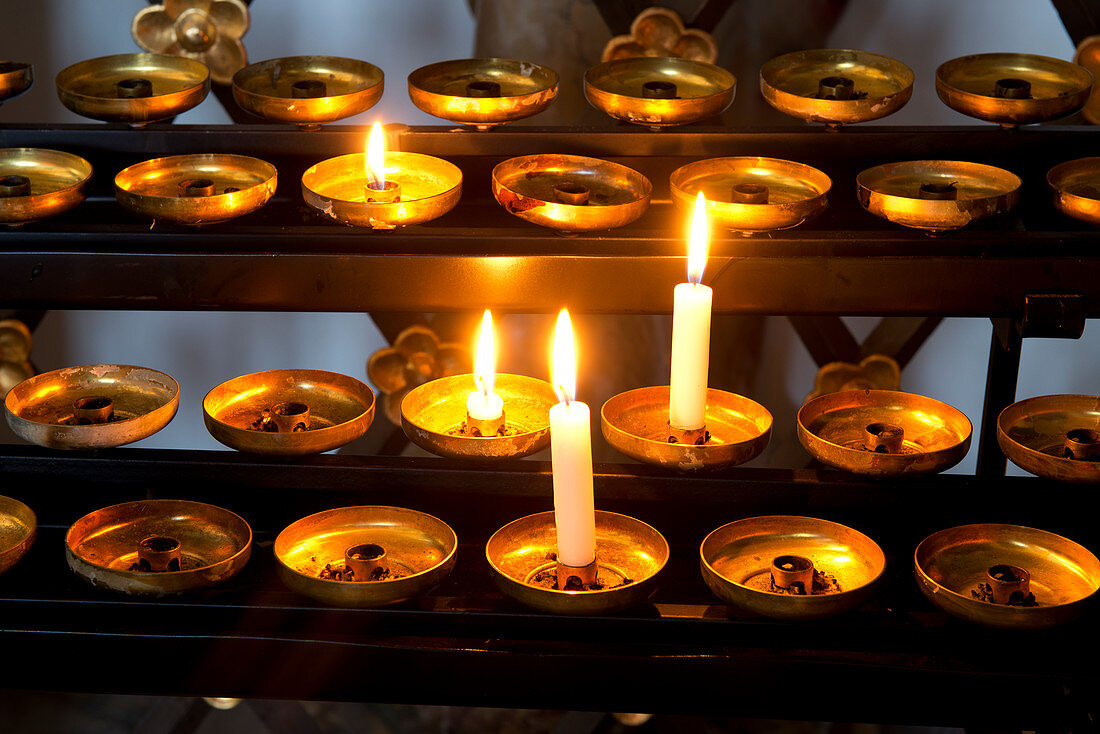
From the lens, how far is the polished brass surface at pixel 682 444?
128 cm

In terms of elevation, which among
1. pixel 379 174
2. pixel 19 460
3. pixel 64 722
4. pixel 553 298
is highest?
pixel 379 174

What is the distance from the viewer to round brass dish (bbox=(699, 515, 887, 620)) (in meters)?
1.23

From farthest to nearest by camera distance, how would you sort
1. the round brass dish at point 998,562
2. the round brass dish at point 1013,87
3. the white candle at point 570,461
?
the round brass dish at point 1013,87
the round brass dish at point 998,562
the white candle at point 570,461

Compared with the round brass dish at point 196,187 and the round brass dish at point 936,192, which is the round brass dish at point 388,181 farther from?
the round brass dish at point 936,192

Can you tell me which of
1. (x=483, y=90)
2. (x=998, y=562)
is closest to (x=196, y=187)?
(x=483, y=90)

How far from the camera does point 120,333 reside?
2.74 m

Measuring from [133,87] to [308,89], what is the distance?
24 cm

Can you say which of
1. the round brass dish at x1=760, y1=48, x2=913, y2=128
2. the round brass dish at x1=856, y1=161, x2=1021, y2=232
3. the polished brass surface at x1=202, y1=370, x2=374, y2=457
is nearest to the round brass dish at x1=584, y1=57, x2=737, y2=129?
the round brass dish at x1=760, y1=48, x2=913, y2=128

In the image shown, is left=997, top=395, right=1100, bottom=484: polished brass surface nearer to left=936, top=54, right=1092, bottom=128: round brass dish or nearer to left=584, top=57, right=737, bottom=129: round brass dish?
left=936, top=54, right=1092, bottom=128: round brass dish

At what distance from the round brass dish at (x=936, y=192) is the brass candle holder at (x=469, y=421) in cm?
45

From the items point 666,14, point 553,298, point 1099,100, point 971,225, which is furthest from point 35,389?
point 1099,100

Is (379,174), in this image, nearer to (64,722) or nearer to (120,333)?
(120,333)

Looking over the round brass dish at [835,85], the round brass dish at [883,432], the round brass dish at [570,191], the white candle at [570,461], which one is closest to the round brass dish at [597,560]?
the white candle at [570,461]

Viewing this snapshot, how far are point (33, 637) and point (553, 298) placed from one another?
2.06 feet
